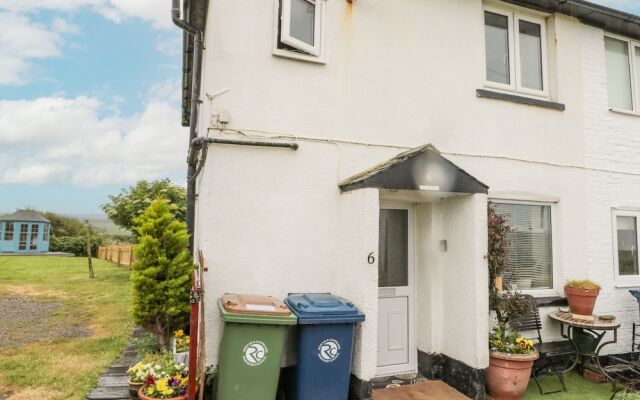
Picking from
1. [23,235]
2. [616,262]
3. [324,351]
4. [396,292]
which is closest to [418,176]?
[396,292]

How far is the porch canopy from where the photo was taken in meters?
4.70

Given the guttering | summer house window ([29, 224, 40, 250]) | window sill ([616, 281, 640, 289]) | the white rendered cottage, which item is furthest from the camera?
summer house window ([29, 224, 40, 250])

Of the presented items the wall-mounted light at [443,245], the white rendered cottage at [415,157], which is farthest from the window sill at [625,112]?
the wall-mounted light at [443,245]

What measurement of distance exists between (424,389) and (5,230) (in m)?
37.9

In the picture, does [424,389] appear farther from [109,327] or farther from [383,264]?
[109,327]

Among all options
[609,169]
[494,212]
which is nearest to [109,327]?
[494,212]

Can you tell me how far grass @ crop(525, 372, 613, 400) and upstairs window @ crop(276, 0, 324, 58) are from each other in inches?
224

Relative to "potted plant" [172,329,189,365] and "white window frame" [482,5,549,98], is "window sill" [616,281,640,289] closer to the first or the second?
"white window frame" [482,5,549,98]

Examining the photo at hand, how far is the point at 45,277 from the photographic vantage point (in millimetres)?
16750

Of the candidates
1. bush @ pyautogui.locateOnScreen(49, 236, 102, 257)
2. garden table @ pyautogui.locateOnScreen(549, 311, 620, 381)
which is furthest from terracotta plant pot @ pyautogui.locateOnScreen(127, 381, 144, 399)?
bush @ pyautogui.locateOnScreen(49, 236, 102, 257)

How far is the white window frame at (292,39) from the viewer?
5.04m

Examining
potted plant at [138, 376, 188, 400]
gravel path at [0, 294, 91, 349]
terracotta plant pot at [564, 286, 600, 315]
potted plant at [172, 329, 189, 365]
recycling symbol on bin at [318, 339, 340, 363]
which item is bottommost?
gravel path at [0, 294, 91, 349]

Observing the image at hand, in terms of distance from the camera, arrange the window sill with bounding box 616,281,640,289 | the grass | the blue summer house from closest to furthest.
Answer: the grass < the window sill with bounding box 616,281,640,289 < the blue summer house

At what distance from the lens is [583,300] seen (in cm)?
592
